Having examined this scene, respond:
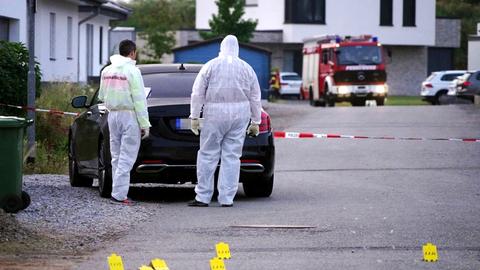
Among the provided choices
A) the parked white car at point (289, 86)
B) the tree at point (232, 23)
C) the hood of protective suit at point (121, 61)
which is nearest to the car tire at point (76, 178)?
the hood of protective suit at point (121, 61)

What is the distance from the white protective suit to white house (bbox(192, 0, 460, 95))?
57895 millimetres

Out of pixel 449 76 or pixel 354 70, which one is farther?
pixel 449 76

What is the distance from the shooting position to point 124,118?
13773 mm

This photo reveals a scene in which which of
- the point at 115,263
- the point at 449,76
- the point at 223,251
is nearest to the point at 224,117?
the point at 223,251

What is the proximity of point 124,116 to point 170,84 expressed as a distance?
128cm

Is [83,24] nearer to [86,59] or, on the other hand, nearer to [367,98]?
[86,59]

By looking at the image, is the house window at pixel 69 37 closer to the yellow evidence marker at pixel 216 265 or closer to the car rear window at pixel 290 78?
the yellow evidence marker at pixel 216 265

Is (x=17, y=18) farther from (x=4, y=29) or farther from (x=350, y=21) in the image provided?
(x=350, y=21)

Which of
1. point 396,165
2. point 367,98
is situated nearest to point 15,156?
point 396,165

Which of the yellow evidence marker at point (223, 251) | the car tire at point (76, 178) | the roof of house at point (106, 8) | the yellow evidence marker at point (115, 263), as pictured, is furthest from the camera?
the roof of house at point (106, 8)

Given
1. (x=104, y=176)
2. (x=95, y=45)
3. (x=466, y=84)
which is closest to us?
(x=104, y=176)

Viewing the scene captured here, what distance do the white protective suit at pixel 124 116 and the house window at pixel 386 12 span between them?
200ft

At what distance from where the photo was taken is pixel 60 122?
2258cm

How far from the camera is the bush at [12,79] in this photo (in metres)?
20.1
